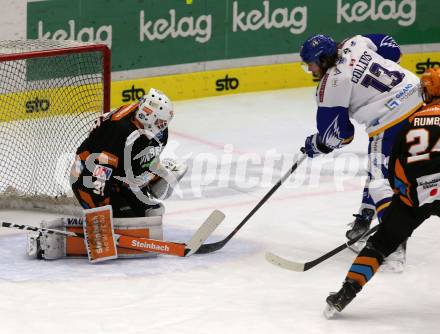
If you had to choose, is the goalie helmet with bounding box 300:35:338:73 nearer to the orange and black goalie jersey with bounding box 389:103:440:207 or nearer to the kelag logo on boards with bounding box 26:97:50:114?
the orange and black goalie jersey with bounding box 389:103:440:207

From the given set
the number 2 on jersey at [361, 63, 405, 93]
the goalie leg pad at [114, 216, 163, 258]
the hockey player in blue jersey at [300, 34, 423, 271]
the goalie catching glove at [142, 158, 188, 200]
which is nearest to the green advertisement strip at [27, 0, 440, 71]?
the goalie catching glove at [142, 158, 188, 200]

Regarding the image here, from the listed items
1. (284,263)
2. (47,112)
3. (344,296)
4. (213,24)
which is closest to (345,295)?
(344,296)

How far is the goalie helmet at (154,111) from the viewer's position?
564 centimetres

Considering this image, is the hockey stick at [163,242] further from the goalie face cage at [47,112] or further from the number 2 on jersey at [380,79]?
the number 2 on jersey at [380,79]

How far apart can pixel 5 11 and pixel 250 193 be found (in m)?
2.17

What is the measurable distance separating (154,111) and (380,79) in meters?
1.10

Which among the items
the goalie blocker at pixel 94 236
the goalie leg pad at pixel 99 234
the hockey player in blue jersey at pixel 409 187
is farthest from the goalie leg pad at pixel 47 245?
the hockey player in blue jersey at pixel 409 187

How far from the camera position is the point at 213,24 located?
8977 mm

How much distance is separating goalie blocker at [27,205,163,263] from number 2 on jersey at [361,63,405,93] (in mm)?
1208

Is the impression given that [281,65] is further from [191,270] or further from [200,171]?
[191,270]

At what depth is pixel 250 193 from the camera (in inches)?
279

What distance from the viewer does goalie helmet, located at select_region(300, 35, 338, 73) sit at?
221 inches

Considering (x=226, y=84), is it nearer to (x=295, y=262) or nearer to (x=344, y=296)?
(x=295, y=262)

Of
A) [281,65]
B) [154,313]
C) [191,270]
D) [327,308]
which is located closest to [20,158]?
[191,270]
